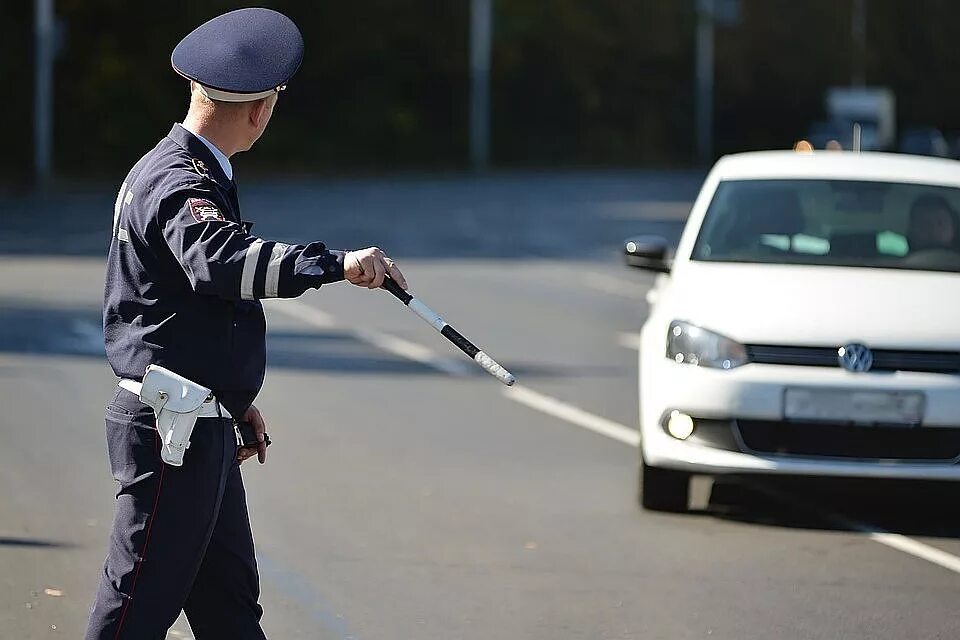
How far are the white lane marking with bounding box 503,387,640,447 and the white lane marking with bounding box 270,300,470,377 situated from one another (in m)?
1.06

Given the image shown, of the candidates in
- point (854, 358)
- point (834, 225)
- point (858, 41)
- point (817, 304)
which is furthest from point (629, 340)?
point (858, 41)

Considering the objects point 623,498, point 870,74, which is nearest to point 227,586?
point 623,498

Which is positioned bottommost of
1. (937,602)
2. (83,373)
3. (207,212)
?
(83,373)

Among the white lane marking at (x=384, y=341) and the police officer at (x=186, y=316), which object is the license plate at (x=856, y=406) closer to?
the police officer at (x=186, y=316)

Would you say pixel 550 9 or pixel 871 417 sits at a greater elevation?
pixel 871 417

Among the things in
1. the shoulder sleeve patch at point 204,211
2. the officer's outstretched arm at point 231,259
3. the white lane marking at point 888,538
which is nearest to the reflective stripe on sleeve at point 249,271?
the officer's outstretched arm at point 231,259

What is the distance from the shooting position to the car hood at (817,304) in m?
8.30

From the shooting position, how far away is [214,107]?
4625mm

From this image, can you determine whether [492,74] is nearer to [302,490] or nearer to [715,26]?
[715,26]

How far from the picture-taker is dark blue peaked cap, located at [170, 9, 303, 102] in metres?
4.53

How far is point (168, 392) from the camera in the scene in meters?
4.46

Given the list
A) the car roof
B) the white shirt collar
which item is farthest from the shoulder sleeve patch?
the car roof

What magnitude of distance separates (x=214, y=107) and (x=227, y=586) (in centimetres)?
111

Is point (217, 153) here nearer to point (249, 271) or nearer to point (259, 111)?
point (259, 111)
